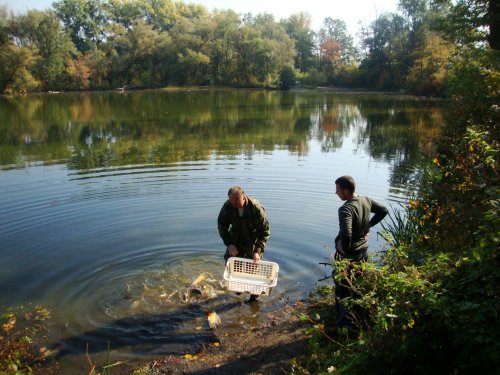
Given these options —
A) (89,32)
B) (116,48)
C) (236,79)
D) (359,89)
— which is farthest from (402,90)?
(89,32)

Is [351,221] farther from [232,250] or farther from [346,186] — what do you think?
[232,250]

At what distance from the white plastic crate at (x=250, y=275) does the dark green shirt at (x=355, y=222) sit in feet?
6.12

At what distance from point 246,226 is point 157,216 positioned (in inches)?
230

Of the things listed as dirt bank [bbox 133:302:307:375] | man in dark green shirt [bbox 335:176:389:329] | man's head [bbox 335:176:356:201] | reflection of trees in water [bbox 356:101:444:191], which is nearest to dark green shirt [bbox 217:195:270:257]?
dirt bank [bbox 133:302:307:375]

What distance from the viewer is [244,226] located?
288 inches

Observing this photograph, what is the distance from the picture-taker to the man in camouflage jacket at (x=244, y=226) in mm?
7191

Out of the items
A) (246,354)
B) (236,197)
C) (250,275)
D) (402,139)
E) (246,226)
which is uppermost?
(236,197)

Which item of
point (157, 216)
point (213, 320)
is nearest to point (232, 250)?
point (213, 320)

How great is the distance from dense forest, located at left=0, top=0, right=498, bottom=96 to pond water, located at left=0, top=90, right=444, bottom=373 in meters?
44.4

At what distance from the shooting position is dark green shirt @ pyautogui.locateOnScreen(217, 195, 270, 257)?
7.22 metres

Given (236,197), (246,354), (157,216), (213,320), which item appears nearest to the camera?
(246,354)

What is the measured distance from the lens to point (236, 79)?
3558 inches

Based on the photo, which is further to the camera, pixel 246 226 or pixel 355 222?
pixel 246 226

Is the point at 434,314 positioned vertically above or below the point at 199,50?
below
